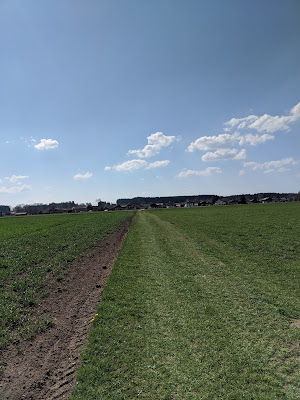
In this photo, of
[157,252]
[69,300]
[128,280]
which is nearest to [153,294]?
[128,280]

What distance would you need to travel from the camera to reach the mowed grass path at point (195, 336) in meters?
3.56

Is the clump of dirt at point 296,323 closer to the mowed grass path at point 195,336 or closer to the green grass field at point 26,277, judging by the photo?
the mowed grass path at point 195,336

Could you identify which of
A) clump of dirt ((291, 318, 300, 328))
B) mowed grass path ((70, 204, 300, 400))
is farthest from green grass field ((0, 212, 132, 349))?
clump of dirt ((291, 318, 300, 328))

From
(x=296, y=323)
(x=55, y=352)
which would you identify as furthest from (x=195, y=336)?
(x=55, y=352)

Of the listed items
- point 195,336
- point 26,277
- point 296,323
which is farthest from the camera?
point 26,277

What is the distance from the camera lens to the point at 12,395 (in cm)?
376

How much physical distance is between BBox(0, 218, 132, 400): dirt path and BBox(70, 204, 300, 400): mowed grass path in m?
0.39

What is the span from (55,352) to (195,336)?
3.27m

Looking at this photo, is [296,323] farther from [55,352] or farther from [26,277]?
[26,277]

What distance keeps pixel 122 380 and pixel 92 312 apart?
122 inches

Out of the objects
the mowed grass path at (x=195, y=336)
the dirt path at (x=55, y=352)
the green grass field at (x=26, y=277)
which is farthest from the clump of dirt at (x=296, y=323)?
the green grass field at (x=26, y=277)

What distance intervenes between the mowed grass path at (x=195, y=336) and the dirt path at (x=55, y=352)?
0.39m

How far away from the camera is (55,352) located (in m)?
4.86

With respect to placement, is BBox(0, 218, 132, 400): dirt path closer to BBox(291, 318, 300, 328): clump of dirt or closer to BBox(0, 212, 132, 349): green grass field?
→ BBox(0, 212, 132, 349): green grass field
